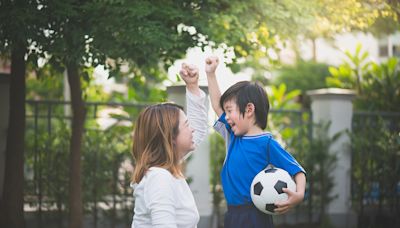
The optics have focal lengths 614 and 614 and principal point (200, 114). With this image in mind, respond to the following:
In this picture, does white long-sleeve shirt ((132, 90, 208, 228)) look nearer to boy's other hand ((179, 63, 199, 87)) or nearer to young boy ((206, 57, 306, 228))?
young boy ((206, 57, 306, 228))

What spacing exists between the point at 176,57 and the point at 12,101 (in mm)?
1865

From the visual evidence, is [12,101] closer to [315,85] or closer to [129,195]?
[129,195]

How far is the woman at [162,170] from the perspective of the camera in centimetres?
266

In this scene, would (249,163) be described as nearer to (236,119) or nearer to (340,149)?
(236,119)

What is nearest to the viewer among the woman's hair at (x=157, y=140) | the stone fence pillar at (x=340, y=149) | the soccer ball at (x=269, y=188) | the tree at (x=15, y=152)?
the woman's hair at (x=157, y=140)

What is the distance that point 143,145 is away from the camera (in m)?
2.91

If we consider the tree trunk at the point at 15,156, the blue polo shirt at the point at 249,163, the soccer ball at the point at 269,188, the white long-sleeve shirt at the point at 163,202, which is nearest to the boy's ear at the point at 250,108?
the blue polo shirt at the point at 249,163

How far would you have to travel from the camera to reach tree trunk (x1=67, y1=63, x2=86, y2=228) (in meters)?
6.97

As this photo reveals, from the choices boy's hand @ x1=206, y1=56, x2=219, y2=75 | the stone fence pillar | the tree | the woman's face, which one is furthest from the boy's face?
the stone fence pillar

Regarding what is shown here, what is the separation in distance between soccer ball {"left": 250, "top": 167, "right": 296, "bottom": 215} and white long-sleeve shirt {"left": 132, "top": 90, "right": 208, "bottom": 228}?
571 mm

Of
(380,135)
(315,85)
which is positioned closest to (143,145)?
(380,135)

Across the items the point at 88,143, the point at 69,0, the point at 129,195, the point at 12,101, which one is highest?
the point at 69,0

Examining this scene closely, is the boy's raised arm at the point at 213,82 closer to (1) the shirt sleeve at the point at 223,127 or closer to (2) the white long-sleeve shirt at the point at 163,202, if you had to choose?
(1) the shirt sleeve at the point at 223,127

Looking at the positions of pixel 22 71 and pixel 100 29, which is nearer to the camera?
pixel 100 29
